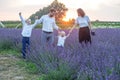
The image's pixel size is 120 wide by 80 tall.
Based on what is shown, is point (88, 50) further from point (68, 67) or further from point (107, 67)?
point (107, 67)

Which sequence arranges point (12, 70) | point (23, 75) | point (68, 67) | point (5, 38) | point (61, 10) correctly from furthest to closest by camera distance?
point (61, 10), point (5, 38), point (12, 70), point (23, 75), point (68, 67)

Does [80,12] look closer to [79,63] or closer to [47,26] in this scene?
[47,26]

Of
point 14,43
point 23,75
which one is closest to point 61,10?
point 14,43

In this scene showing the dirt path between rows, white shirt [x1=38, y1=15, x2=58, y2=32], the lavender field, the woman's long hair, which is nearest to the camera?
the lavender field

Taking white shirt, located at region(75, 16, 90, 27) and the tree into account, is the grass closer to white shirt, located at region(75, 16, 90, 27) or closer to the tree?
white shirt, located at region(75, 16, 90, 27)

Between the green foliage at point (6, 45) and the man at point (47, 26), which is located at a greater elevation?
the man at point (47, 26)

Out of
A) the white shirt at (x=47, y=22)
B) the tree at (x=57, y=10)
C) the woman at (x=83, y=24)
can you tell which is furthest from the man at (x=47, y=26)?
the tree at (x=57, y=10)

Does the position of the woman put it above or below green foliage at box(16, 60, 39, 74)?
above

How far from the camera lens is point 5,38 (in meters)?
14.3

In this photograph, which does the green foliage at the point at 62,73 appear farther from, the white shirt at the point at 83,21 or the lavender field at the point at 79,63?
the white shirt at the point at 83,21

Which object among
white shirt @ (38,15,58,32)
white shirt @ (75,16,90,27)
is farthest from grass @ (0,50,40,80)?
white shirt @ (75,16,90,27)

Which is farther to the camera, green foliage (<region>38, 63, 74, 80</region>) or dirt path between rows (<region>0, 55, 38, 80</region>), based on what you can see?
dirt path between rows (<region>0, 55, 38, 80</region>)

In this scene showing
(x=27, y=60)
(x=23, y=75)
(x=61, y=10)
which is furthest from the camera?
(x=61, y=10)

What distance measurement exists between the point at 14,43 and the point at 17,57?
261cm
